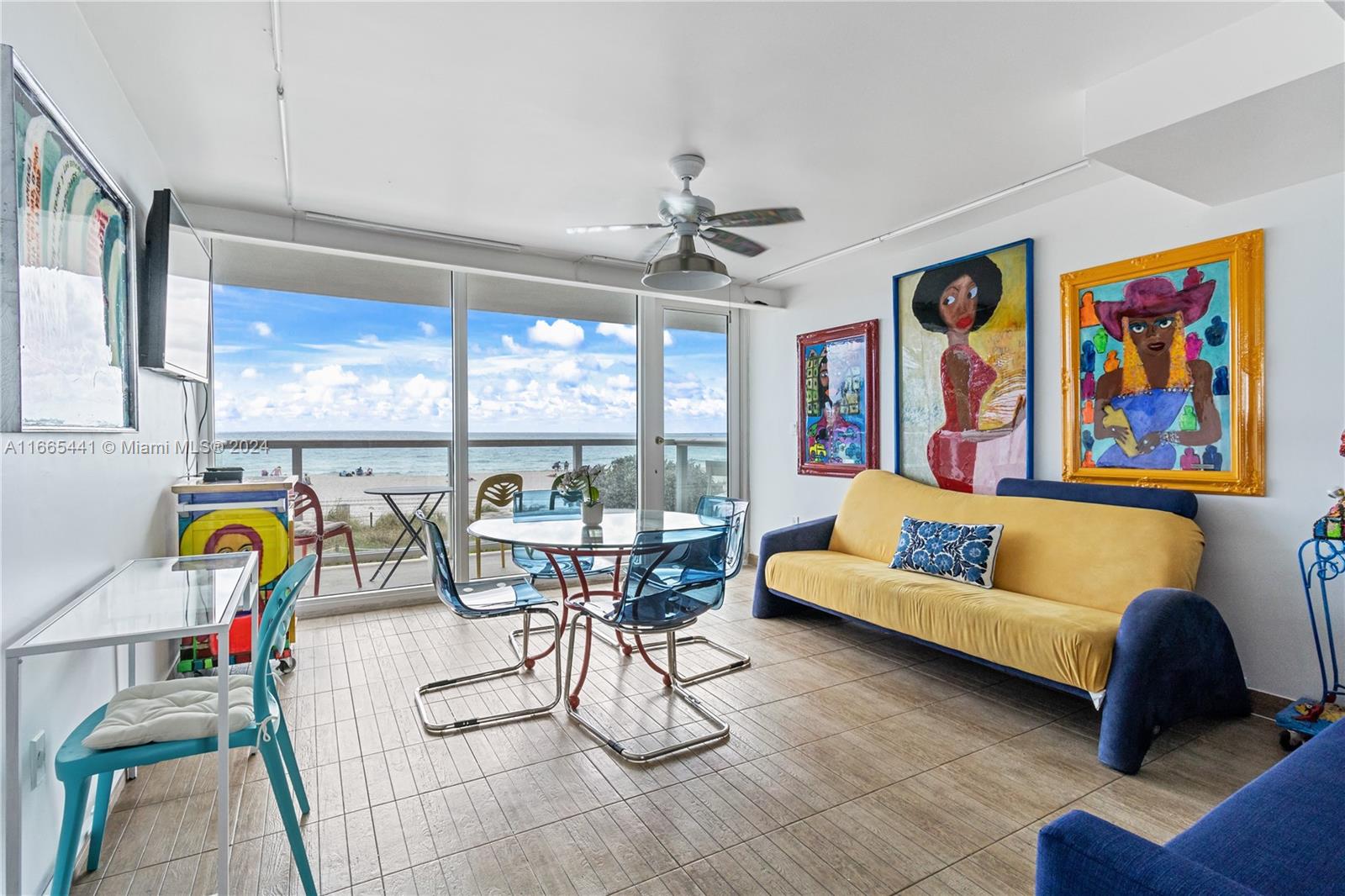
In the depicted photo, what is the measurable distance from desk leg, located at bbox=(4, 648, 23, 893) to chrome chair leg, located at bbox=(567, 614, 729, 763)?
1.73 metres

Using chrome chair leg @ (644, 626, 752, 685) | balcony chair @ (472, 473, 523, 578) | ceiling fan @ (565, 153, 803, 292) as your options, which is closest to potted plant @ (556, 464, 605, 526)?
chrome chair leg @ (644, 626, 752, 685)

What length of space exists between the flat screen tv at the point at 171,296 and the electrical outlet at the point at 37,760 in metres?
1.65

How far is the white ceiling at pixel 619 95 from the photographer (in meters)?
2.21

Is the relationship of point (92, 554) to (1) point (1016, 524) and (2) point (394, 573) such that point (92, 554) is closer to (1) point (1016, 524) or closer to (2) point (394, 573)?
(2) point (394, 573)

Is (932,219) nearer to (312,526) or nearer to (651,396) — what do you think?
(651,396)

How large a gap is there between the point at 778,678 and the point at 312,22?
3.48 metres

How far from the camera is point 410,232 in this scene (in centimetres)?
440

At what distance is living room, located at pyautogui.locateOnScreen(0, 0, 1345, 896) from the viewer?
6.07 feet

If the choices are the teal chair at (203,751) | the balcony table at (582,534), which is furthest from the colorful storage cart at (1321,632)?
the teal chair at (203,751)

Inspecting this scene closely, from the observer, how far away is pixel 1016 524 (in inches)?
145

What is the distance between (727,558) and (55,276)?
285cm

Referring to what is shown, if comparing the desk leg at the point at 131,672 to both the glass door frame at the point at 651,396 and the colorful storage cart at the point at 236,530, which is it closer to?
the colorful storage cart at the point at 236,530

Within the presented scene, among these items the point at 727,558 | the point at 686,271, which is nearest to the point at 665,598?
the point at 727,558

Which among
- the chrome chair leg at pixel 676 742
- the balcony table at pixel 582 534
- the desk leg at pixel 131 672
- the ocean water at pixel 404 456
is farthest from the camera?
the ocean water at pixel 404 456
